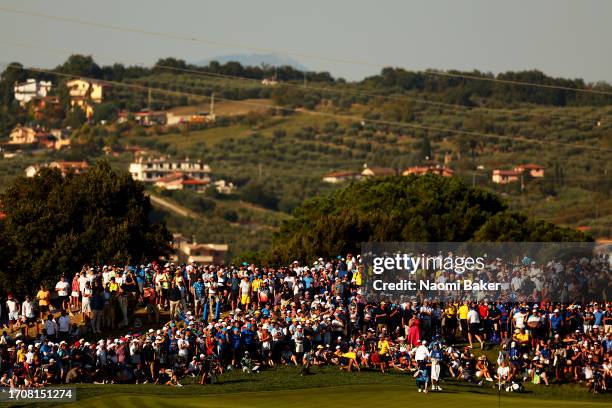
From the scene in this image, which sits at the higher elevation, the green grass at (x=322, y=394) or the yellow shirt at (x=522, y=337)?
the yellow shirt at (x=522, y=337)

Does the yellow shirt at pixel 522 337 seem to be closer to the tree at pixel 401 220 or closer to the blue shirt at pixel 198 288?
the blue shirt at pixel 198 288

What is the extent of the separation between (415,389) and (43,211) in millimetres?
31845

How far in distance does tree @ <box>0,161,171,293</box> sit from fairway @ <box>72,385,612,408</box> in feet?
84.0

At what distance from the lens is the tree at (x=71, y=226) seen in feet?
225

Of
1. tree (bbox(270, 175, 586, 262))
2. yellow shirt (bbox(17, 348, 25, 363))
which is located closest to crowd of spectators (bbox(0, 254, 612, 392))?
yellow shirt (bbox(17, 348, 25, 363))

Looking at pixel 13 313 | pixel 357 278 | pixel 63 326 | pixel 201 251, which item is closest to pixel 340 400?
pixel 357 278

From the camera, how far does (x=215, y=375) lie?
144 feet

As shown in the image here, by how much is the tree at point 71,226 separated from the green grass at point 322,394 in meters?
24.1

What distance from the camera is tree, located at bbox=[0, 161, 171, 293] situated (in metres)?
68.7

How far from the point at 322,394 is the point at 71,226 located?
3199 cm

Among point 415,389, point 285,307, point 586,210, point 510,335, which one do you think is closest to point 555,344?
point 510,335

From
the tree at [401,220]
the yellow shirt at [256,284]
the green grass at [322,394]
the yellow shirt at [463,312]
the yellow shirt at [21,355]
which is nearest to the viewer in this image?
the green grass at [322,394]

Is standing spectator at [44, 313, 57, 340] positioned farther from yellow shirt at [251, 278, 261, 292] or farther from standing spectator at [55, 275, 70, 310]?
yellow shirt at [251, 278, 261, 292]

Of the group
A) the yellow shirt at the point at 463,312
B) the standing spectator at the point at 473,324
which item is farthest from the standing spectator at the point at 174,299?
the standing spectator at the point at 473,324
